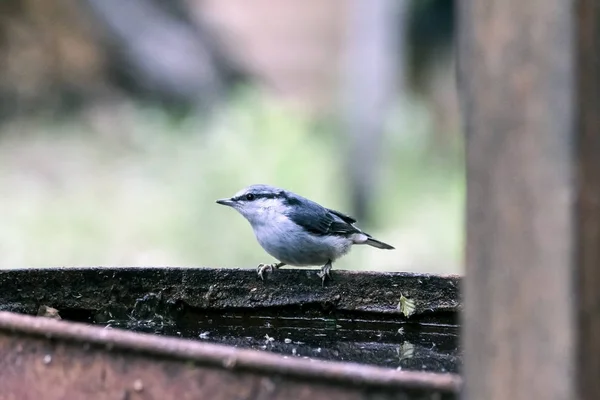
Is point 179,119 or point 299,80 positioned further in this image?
point 299,80

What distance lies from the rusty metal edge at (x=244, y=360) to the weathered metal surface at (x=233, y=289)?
4.56ft

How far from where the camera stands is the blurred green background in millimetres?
9117

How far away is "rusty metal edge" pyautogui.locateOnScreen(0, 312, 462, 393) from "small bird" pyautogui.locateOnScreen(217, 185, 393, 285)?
9.34 ft

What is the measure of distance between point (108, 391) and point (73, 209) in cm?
823

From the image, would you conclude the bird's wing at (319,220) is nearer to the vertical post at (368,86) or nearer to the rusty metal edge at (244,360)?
the rusty metal edge at (244,360)

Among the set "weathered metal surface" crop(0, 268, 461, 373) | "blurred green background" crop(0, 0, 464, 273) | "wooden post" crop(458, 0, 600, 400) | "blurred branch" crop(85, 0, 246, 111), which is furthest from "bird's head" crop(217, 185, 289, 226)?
"blurred branch" crop(85, 0, 246, 111)

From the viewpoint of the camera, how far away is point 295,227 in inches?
178

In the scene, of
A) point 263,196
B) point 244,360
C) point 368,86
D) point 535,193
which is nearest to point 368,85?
point 368,86

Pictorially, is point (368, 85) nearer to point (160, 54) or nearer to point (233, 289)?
point (160, 54)

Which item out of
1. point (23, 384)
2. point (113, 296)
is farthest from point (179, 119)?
point (23, 384)

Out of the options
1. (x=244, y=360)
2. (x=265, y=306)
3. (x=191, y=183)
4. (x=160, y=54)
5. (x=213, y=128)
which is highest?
A: (x=160, y=54)

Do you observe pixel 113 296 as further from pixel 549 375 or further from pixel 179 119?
pixel 179 119

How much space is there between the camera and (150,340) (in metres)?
1.51

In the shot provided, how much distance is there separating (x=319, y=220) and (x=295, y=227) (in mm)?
140
